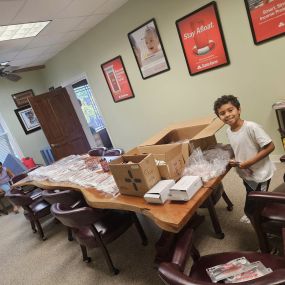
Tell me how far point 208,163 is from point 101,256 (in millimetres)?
1570

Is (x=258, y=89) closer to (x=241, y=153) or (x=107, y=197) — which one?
(x=241, y=153)

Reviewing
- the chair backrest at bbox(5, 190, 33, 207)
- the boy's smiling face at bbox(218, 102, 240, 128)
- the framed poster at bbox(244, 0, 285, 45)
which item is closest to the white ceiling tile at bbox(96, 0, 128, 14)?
the framed poster at bbox(244, 0, 285, 45)

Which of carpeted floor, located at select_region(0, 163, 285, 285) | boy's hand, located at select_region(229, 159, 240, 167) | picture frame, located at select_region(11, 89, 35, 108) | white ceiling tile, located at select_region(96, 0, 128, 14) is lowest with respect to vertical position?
carpeted floor, located at select_region(0, 163, 285, 285)

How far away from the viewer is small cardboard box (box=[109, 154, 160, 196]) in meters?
1.71

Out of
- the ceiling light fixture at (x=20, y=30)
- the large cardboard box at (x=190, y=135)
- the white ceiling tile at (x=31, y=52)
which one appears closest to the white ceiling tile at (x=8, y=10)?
the ceiling light fixture at (x=20, y=30)

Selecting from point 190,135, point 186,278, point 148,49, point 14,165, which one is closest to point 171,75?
point 148,49

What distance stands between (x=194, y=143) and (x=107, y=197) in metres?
0.80

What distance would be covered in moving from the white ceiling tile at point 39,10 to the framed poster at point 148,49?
117 cm

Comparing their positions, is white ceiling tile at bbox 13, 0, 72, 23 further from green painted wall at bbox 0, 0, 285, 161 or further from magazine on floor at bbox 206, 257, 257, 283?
magazine on floor at bbox 206, 257, 257, 283

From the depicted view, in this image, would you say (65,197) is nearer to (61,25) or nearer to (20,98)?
(61,25)

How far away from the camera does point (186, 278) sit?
106 cm

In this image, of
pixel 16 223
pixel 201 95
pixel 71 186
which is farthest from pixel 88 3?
pixel 16 223

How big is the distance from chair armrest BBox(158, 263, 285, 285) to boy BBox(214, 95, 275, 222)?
93 cm

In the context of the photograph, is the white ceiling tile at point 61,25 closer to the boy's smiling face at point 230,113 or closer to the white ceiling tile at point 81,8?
the white ceiling tile at point 81,8
